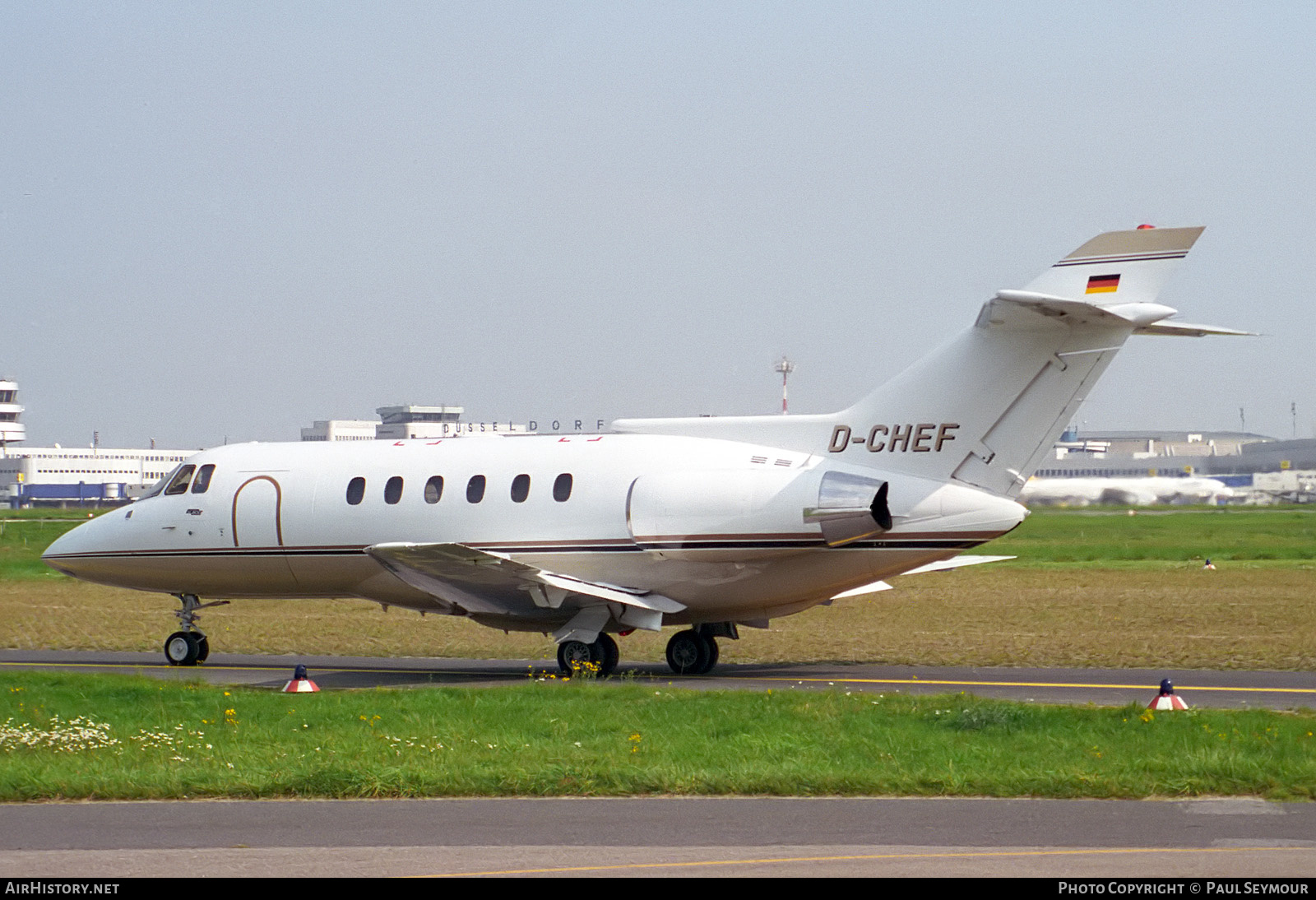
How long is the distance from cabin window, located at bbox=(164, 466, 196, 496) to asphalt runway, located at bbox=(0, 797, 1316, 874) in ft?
48.1

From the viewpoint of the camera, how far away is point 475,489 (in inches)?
964

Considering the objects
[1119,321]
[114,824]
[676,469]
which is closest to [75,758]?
[114,824]

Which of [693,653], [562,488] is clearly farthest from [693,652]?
[562,488]

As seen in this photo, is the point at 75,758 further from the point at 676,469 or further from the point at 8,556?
the point at 8,556

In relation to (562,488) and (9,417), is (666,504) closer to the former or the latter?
(562,488)

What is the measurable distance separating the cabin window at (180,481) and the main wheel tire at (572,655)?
7885 mm

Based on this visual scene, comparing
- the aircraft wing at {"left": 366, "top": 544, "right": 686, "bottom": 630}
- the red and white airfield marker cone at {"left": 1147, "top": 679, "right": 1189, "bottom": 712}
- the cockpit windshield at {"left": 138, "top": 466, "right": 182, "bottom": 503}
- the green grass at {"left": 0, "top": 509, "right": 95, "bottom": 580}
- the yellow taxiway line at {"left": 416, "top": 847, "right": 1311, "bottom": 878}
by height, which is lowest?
the green grass at {"left": 0, "top": 509, "right": 95, "bottom": 580}

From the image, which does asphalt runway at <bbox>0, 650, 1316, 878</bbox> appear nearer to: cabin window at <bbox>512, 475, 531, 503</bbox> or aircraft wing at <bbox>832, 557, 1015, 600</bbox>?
aircraft wing at <bbox>832, 557, 1015, 600</bbox>

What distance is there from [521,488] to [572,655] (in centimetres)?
284

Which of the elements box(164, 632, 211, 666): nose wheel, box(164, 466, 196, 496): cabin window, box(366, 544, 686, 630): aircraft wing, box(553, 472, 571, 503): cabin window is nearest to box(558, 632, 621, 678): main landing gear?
box(366, 544, 686, 630): aircraft wing

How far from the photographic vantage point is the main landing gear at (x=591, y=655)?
74.7 feet

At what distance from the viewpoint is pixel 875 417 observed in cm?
2206

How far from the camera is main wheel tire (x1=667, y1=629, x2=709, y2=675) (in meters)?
24.0

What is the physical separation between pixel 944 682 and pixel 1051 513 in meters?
53.8
